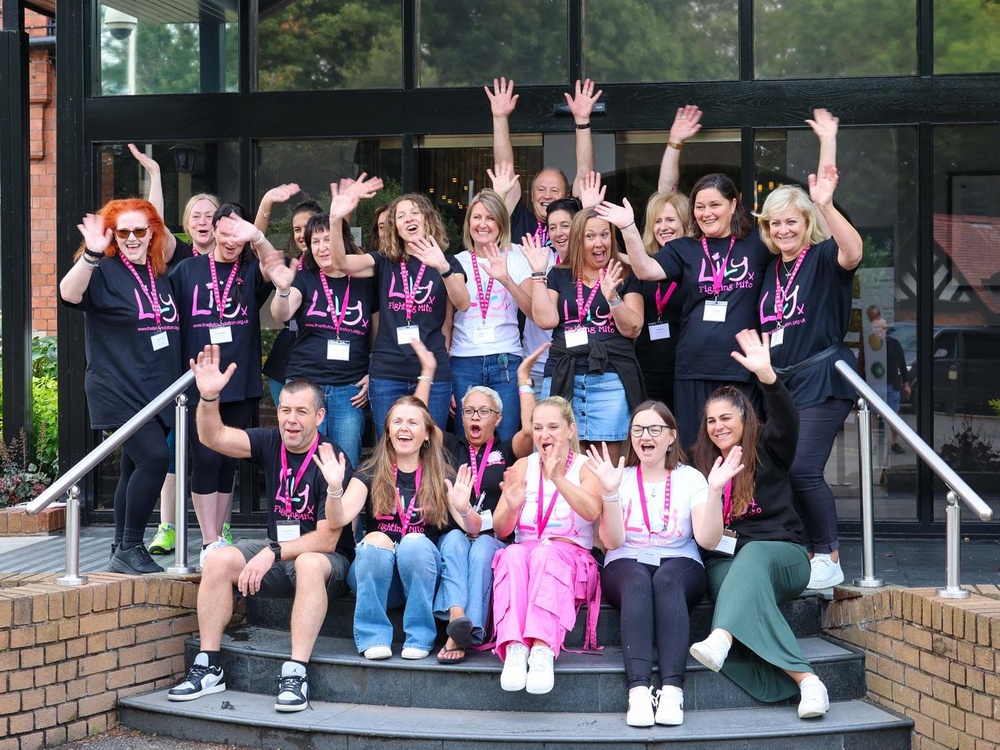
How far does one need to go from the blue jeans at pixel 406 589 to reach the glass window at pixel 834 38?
379 centimetres

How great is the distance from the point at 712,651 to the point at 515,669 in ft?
2.48

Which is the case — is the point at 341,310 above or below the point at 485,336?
above

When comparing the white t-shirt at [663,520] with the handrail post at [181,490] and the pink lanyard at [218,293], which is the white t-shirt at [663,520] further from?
the pink lanyard at [218,293]

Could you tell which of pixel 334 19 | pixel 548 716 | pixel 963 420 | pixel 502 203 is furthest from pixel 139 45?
pixel 963 420

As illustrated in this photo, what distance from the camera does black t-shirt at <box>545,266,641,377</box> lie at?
5.60m

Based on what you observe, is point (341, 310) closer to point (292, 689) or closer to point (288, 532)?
point (288, 532)

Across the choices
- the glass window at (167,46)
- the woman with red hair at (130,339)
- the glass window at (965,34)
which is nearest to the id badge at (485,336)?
the woman with red hair at (130,339)

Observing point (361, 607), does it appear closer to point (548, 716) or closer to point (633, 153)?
point (548, 716)

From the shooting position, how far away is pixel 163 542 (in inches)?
248

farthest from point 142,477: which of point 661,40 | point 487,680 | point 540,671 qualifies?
point 661,40

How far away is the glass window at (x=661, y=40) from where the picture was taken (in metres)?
7.11

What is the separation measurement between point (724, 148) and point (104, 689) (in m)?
4.54

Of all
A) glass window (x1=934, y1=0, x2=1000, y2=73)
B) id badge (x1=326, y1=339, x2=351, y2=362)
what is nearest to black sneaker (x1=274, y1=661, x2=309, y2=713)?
id badge (x1=326, y1=339, x2=351, y2=362)

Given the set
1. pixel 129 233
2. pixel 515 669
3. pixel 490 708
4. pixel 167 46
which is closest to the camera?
pixel 515 669
